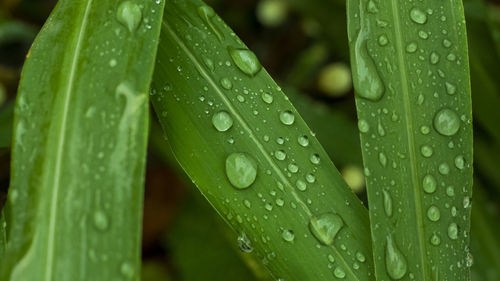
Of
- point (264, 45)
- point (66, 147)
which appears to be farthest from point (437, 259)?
point (264, 45)

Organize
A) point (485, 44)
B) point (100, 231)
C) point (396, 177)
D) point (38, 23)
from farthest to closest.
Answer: point (38, 23)
point (485, 44)
point (396, 177)
point (100, 231)

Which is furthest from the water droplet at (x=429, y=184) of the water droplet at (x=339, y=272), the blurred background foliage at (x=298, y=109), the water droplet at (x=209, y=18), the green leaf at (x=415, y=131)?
the blurred background foliage at (x=298, y=109)

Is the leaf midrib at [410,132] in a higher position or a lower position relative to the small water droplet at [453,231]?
higher

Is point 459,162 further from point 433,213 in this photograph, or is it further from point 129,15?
point 129,15

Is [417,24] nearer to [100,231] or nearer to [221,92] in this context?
[221,92]

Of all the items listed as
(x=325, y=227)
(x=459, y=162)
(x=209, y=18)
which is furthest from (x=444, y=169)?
(x=209, y=18)

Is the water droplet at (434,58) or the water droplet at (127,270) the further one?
the water droplet at (434,58)

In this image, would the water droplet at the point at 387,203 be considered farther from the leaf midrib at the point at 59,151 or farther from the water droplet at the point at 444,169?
→ the leaf midrib at the point at 59,151
